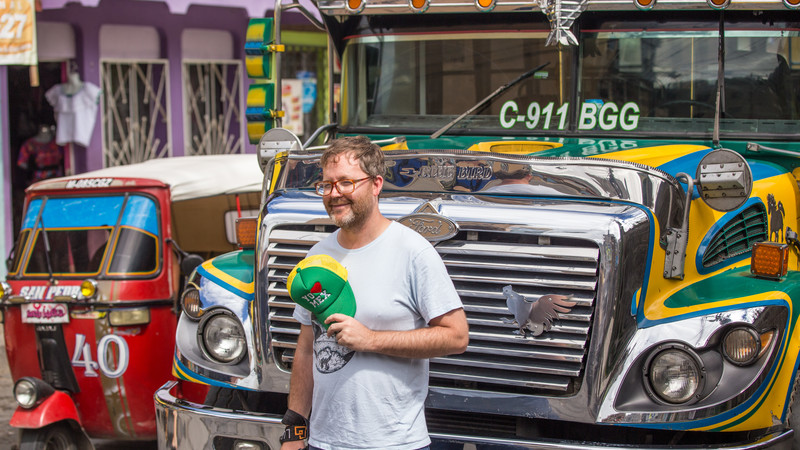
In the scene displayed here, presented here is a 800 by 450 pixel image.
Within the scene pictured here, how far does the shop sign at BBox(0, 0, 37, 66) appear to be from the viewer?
997 centimetres

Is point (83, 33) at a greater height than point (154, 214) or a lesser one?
greater

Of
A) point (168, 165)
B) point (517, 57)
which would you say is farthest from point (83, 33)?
point (517, 57)

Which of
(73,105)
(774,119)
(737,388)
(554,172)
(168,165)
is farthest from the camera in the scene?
(73,105)

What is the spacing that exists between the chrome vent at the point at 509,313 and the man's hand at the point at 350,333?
85cm

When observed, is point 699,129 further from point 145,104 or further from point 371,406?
point 145,104

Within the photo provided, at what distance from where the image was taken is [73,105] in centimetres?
1157

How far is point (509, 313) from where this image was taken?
3.79 metres

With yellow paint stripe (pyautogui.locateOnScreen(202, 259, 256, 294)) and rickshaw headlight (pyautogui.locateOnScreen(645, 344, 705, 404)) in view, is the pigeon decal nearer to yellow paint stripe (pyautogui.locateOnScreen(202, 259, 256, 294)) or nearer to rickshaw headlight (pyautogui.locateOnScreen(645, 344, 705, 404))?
rickshaw headlight (pyautogui.locateOnScreen(645, 344, 705, 404))

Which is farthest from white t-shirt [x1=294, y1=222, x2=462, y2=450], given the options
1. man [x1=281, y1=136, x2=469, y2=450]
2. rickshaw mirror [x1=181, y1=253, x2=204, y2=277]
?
rickshaw mirror [x1=181, y1=253, x2=204, y2=277]

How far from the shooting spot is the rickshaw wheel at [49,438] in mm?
5375

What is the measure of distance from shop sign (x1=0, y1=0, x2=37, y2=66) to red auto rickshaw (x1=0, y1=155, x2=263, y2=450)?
446cm

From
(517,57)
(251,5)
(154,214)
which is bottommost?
(154,214)

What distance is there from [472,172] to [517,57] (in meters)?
1.38

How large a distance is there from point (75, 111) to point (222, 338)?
8005 millimetres
